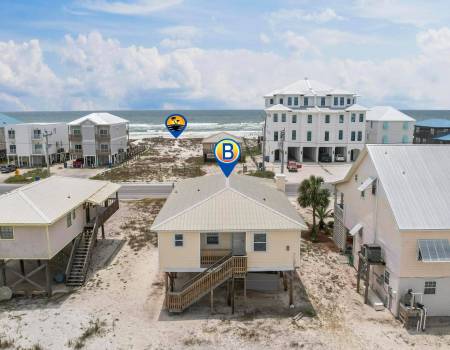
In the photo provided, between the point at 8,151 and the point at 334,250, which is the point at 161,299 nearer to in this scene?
the point at 334,250

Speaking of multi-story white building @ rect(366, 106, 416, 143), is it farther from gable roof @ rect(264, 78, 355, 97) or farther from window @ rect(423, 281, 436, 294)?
window @ rect(423, 281, 436, 294)

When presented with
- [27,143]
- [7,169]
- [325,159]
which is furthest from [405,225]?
[27,143]

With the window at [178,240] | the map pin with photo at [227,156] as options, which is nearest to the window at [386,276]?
the map pin with photo at [227,156]

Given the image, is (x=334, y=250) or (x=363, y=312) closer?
(x=363, y=312)

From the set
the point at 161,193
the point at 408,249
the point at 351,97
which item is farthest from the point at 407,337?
the point at 351,97

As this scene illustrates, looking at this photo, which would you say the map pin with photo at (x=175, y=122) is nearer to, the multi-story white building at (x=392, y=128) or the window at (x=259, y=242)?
the window at (x=259, y=242)

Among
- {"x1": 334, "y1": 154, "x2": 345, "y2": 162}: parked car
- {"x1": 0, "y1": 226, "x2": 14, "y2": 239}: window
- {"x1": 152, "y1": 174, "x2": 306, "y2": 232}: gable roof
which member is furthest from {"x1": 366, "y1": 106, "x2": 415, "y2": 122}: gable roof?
{"x1": 0, "y1": 226, "x2": 14, "y2": 239}: window
